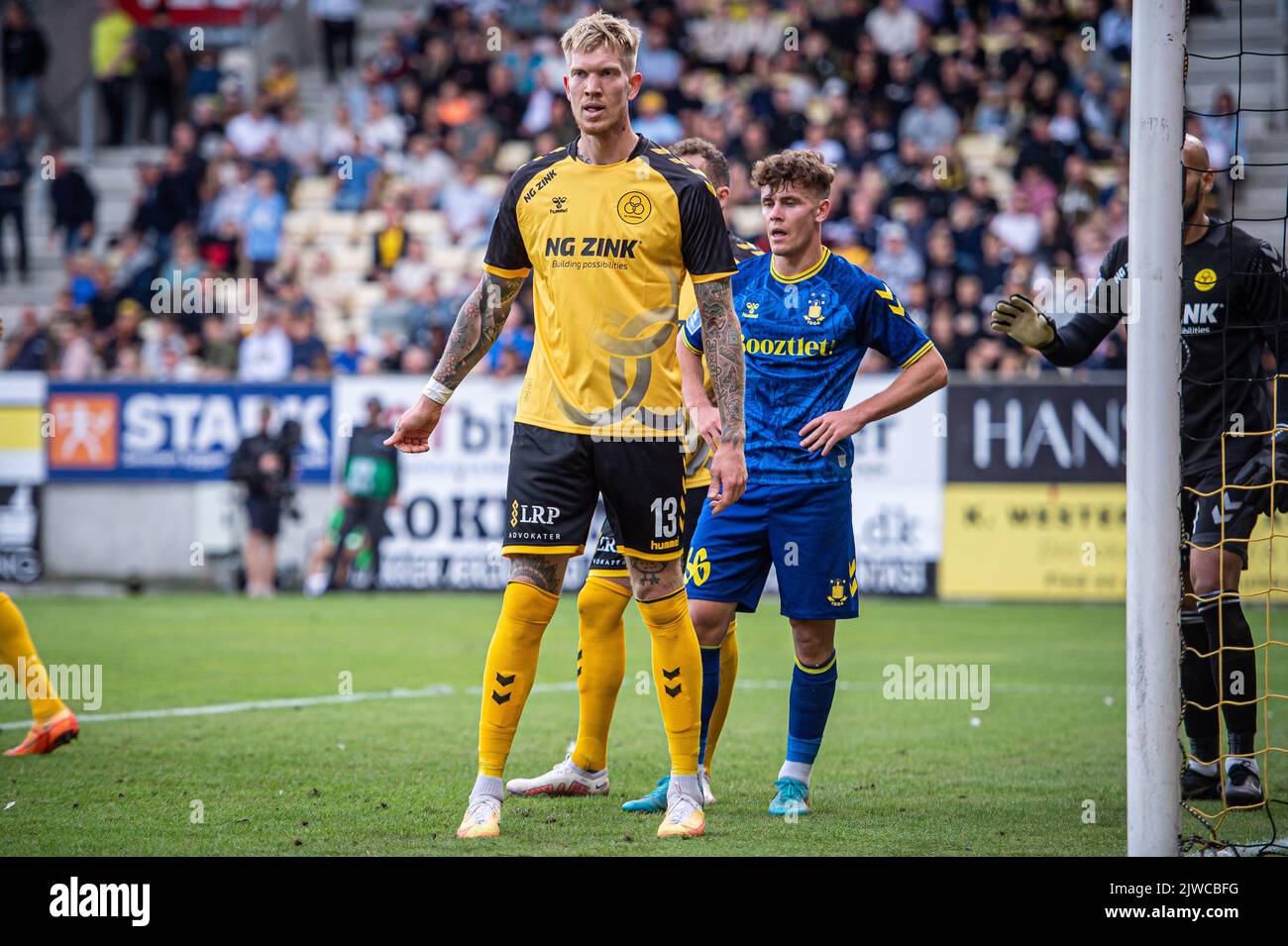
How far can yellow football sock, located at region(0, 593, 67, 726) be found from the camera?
23.1 ft

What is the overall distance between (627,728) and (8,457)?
11.8 m

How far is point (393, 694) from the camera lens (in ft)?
31.1

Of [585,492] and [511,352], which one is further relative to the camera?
[511,352]

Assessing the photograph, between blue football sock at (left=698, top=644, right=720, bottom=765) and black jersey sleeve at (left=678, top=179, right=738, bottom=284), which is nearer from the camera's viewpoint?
black jersey sleeve at (left=678, top=179, right=738, bottom=284)

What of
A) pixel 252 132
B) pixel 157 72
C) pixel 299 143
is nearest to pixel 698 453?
pixel 299 143

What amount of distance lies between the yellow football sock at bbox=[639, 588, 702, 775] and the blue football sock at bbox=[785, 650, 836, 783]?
0.64 m

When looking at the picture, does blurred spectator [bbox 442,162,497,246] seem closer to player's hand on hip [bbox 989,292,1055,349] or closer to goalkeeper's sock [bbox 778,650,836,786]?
goalkeeper's sock [bbox 778,650,836,786]

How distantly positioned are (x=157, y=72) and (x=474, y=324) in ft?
68.3

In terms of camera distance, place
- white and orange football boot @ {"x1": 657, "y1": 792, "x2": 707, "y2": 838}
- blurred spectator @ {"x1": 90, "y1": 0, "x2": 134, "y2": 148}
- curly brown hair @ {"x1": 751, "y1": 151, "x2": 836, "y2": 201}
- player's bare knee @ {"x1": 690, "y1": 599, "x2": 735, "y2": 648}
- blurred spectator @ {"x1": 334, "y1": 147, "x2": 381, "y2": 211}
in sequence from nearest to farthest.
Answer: white and orange football boot @ {"x1": 657, "y1": 792, "x2": 707, "y2": 838} < curly brown hair @ {"x1": 751, "y1": 151, "x2": 836, "y2": 201} < player's bare knee @ {"x1": 690, "y1": 599, "x2": 735, "y2": 648} < blurred spectator @ {"x1": 334, "y1": 147, "x2": 381, "y2": 211} < blurred spectator @ {"x1": 90, "y1": 0, "x2": 134, "y2": 148}

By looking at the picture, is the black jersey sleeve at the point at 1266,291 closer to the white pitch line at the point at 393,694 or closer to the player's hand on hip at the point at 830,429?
the player's hand on hip at the point at 830,429

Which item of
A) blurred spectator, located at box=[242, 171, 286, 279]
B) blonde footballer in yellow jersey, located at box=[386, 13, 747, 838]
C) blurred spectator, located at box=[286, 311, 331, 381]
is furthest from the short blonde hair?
blurred spectator, located at box=[242, 171, 286, 279]

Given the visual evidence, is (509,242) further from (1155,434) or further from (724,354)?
(1155,434)

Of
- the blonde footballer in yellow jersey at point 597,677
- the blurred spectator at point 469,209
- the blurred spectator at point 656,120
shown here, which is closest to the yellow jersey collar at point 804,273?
the blonde footballer in yellow jersey at point 597,677
